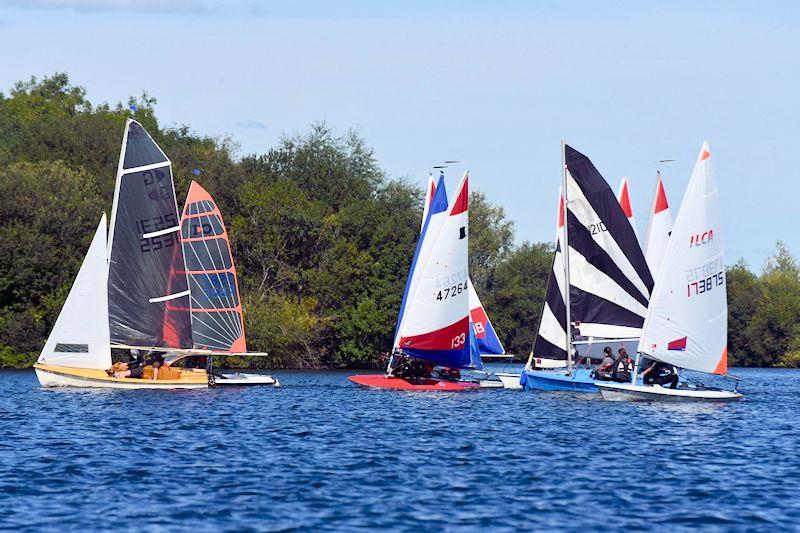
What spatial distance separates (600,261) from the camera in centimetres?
5772

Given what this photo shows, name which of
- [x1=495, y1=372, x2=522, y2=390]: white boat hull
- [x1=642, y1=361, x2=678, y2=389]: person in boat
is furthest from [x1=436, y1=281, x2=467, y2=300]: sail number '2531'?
[x1=642, y1=361, x2=678, y2=389]: person in boat

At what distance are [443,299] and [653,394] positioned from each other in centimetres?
1179

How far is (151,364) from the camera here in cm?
5591

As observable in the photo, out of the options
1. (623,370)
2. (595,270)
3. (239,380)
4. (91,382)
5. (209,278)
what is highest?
(595,270)

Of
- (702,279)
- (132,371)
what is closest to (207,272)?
(132,371)

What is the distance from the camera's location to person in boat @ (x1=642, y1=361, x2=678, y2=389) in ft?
160

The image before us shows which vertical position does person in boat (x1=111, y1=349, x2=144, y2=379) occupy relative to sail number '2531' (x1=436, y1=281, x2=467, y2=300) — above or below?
below

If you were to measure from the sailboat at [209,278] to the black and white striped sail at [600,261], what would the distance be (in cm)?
1489

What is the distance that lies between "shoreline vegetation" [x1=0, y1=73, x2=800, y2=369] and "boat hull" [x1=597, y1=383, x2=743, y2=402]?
4139 centimetres

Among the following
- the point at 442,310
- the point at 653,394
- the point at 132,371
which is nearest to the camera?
the point at 653,394

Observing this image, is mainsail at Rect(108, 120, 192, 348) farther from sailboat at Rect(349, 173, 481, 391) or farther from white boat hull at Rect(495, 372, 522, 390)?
white boat hull at Rect(495, 372, 522, 390)

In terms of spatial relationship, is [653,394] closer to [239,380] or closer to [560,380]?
[560,380]

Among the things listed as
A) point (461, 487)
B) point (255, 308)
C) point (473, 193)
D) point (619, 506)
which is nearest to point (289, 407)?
point (461, 487)

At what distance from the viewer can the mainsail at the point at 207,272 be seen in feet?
197
